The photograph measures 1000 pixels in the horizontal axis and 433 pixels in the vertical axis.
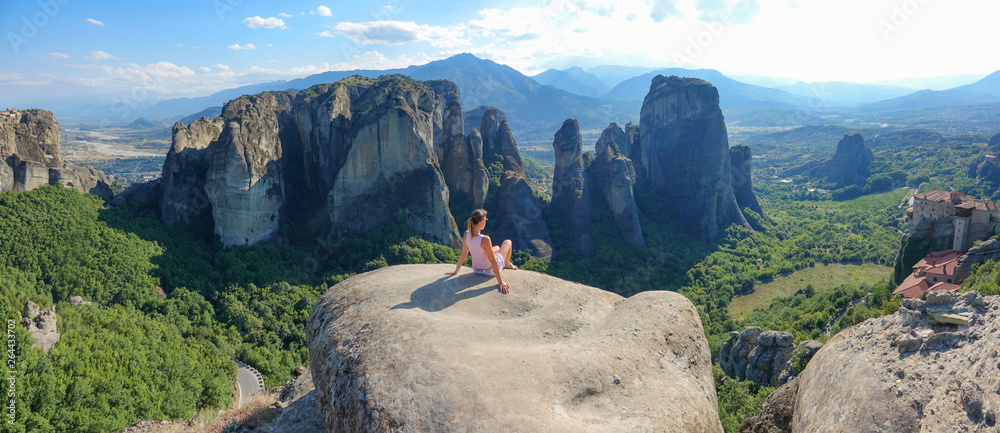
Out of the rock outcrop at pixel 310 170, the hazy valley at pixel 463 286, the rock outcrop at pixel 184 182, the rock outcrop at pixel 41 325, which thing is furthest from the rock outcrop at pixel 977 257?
the rock outcrop at pixel 184 182

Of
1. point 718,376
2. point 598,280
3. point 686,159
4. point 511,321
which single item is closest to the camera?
point 511,321

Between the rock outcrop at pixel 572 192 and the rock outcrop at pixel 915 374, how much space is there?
132 ft

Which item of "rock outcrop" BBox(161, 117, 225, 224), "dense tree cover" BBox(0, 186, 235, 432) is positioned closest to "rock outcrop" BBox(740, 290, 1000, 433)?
"dense tree cover" BBox(0, 186, 235, 432)

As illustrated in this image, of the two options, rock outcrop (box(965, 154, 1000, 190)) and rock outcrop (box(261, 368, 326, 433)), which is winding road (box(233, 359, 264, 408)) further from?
rock outcrop (box(965, 154, 1000, 190))

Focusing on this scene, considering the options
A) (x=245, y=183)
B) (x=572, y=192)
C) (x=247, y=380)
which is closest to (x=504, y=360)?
(x=247, y=380)

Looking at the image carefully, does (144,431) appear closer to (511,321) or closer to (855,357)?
(511,321)

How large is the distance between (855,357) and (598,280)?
119ft

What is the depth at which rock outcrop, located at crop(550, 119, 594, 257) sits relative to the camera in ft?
159

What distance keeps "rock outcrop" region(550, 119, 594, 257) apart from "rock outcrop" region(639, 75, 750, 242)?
46.2ft

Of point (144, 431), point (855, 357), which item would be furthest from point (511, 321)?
point (144, 431)

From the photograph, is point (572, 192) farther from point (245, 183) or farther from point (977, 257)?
point (977, 257)

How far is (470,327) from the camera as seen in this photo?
702 cm

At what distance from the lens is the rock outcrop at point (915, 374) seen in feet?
14.9

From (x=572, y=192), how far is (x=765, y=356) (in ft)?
102
